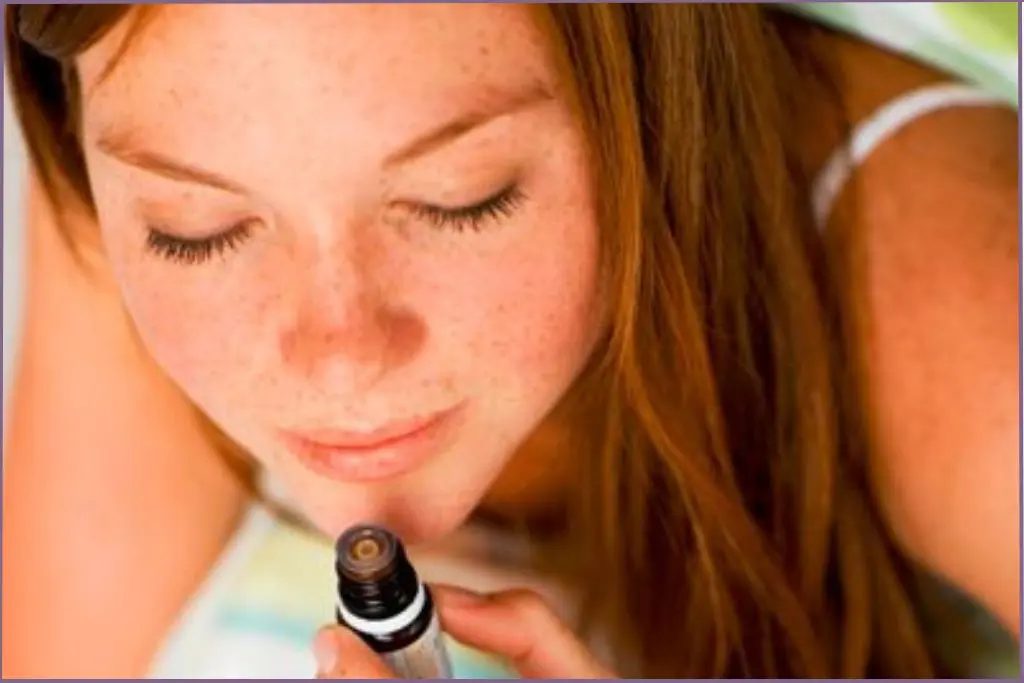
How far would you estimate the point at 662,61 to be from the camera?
69 centimetres

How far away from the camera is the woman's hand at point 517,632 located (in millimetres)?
759

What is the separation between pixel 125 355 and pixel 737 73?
1.15ft

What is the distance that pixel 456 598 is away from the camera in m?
0.76

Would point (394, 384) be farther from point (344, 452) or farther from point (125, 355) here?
point (125, 355)

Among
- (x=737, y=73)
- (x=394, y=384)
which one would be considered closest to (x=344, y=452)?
(x=394, y=384)

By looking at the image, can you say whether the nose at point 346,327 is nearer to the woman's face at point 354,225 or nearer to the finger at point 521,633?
the woman's face at point 354,225

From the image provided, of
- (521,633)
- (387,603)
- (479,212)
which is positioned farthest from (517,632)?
(479,212)

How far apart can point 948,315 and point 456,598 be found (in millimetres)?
280

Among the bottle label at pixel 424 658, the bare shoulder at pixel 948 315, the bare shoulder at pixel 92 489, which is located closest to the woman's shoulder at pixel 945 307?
the bare shoulder at pixel 948 315

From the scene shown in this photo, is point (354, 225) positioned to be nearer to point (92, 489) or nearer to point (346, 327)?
point (346, 327)

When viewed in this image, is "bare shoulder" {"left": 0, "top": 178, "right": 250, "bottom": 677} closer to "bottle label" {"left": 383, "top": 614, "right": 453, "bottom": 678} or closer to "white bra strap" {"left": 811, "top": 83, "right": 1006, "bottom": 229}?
"bottle label" {"left": 383, "top": 614, "right": 453, "bottom": 678}

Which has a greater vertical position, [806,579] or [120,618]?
[806,579]

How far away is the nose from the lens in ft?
2.21

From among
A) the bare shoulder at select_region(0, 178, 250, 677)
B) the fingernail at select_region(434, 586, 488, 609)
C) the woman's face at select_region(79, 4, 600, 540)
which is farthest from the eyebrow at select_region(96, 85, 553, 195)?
the fingernail at select_region(434, 586, 488, 609)
